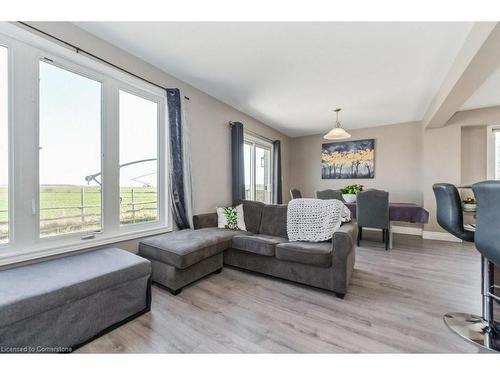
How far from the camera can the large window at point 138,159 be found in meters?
2.40

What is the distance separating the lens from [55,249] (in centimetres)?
180

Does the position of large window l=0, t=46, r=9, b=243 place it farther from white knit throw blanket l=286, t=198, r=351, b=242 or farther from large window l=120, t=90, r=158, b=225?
white knit throw blanket l=286, t=198, r=351, b=242

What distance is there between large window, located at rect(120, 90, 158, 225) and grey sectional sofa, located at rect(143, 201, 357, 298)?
449 mm

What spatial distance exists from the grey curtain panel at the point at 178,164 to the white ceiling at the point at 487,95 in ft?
12.9

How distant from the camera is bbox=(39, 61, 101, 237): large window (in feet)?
6.00

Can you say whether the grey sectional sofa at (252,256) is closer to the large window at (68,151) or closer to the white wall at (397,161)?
the large window at (68,151)

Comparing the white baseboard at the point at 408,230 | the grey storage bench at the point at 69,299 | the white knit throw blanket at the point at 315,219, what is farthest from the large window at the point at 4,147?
the white baseboard at the point at 408,230

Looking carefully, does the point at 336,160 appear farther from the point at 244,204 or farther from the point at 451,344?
the point at 451,344

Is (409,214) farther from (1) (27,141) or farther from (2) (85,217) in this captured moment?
(1) (27,141)

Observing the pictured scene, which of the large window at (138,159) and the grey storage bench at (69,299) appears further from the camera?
the large window at (138,159)

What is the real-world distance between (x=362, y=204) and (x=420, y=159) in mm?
2315

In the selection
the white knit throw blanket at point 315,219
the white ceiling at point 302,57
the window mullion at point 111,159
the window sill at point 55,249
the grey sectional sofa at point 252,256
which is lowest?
the grey sectional sofa at point 252,256

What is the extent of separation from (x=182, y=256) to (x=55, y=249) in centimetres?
102
